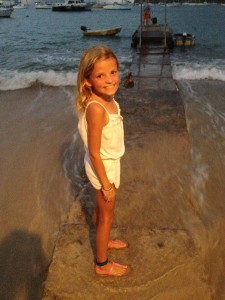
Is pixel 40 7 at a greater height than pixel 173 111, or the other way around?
pixel 40 7

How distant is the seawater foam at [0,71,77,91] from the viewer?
10.0 meters

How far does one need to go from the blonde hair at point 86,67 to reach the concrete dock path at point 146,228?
1271 millimetres

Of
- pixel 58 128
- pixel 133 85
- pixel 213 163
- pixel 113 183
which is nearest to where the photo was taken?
pixel 113 183

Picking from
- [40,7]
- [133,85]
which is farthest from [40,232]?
[40,7]

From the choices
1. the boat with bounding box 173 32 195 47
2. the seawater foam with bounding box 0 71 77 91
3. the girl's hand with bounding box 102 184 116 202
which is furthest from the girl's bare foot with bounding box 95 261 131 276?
the boat with bounding box 173 32 195 47

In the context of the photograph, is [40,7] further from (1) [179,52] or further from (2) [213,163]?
(2) [213,163]

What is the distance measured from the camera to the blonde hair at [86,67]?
186 cm

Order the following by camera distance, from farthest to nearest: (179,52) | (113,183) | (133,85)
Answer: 1. (179,52)
2. (133,85)
3. (113,183)

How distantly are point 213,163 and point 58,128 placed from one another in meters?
3.19

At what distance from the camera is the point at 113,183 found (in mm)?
2193

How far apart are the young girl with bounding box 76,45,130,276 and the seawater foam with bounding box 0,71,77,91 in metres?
8.44

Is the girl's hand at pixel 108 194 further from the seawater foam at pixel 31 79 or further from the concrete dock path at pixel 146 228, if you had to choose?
the seawater foam at pixel 31 79

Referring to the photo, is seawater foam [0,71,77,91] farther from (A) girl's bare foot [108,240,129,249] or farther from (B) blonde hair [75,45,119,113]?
(B) blonde hair [75,45,119,113]

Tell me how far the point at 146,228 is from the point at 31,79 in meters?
8.96
